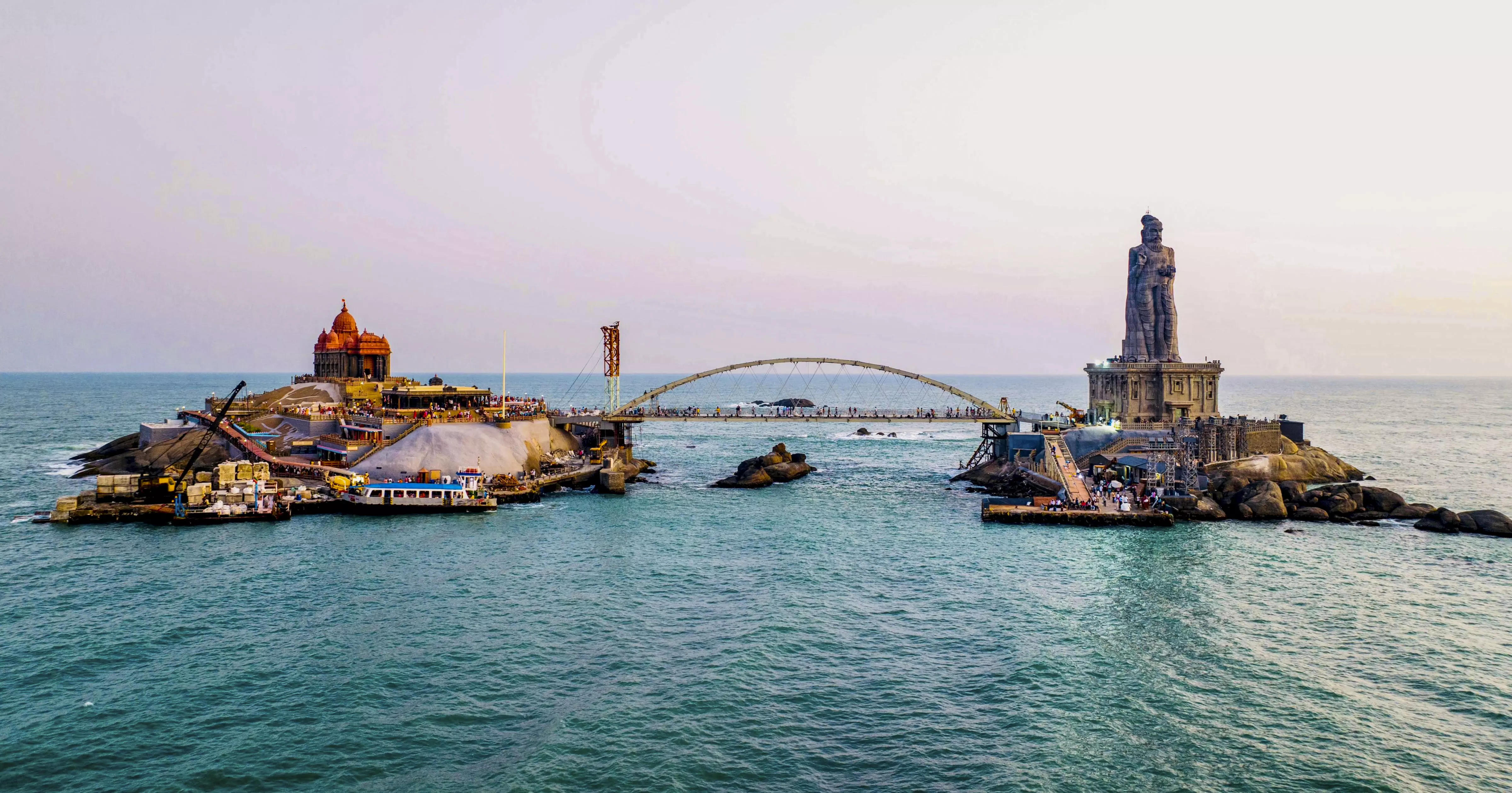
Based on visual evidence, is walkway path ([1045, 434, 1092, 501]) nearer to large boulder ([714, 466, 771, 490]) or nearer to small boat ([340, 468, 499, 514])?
large boulder ([714, 466, 771, 490])

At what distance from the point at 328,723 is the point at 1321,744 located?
108ft

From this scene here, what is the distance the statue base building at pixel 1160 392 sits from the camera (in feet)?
307

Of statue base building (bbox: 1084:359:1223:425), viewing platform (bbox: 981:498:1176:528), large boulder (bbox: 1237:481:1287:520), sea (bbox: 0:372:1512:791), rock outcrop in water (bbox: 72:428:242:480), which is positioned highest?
statue base building (bbox: 1084:359:1223:425)

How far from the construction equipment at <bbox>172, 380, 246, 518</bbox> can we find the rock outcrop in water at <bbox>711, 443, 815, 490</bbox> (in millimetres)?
43961

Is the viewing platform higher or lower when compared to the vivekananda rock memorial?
lower

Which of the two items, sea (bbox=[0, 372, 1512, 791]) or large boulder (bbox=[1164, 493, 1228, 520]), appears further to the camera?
large boulder (bbox=[1164, 493, 1228, 520])

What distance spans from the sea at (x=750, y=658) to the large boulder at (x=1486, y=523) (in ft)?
3.65

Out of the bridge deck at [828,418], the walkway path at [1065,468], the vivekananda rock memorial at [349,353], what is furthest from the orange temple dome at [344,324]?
the walkway path at [1065,468]

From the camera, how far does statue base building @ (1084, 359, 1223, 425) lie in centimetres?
9369

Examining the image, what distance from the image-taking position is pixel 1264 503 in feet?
225

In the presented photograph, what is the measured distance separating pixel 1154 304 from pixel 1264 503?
3363 cm

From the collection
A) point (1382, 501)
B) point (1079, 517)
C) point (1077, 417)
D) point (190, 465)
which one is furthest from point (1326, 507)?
point (190, 465)

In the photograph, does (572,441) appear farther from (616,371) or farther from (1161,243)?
(1161,243)

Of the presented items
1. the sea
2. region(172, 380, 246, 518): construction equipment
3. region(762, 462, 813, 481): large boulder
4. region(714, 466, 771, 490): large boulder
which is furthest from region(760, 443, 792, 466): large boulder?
region(172, 380, 246, 518): construction equipment
